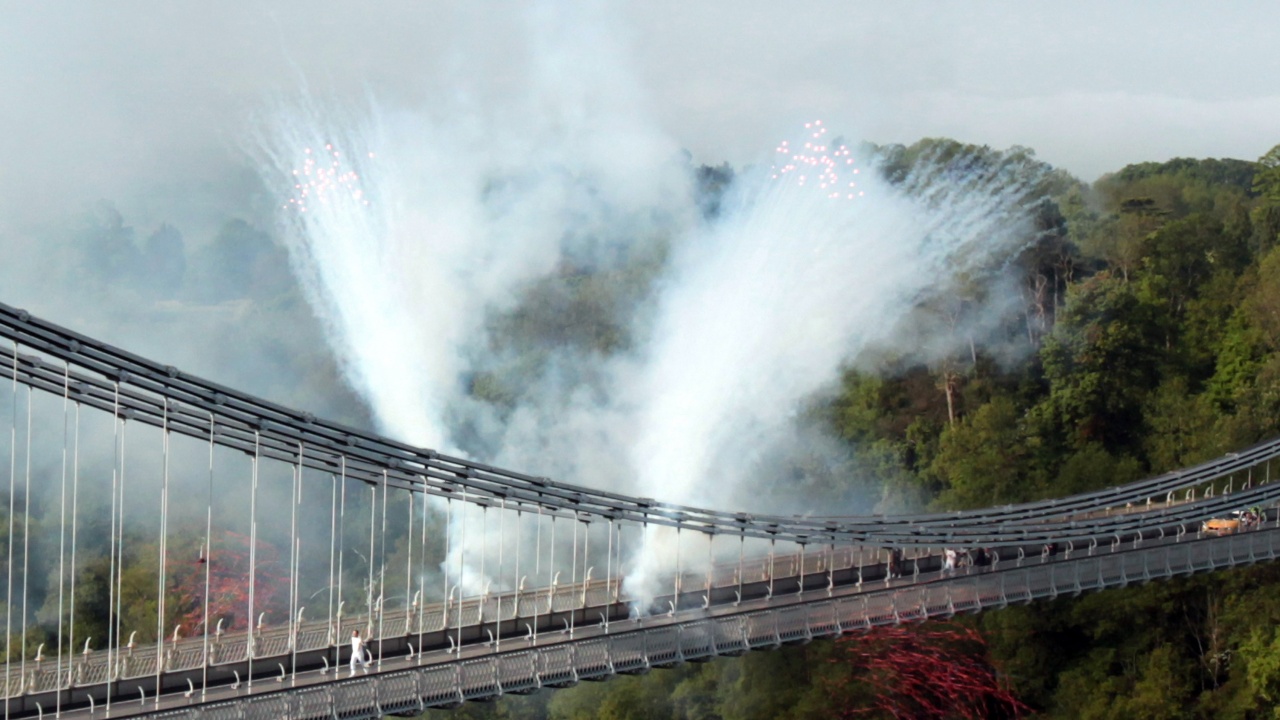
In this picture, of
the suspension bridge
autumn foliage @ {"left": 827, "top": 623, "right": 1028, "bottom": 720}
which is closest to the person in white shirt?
the suspension bridge

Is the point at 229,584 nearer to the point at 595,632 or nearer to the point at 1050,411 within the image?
the point at 1050,411

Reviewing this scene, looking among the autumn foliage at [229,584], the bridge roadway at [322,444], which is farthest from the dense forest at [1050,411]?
the autumn foliage at [229,584]

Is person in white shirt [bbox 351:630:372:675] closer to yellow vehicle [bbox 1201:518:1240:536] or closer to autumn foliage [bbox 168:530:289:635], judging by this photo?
yellow vehicle [bbox 1201:518:1240:536]

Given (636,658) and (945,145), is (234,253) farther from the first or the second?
(636,658)

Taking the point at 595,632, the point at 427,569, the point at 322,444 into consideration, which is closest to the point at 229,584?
the point at 427,569

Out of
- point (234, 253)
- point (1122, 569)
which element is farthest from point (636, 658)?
point (234, 253)

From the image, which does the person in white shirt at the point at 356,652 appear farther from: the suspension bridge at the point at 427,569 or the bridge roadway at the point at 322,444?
the bridge roadway at the point at 322,444
